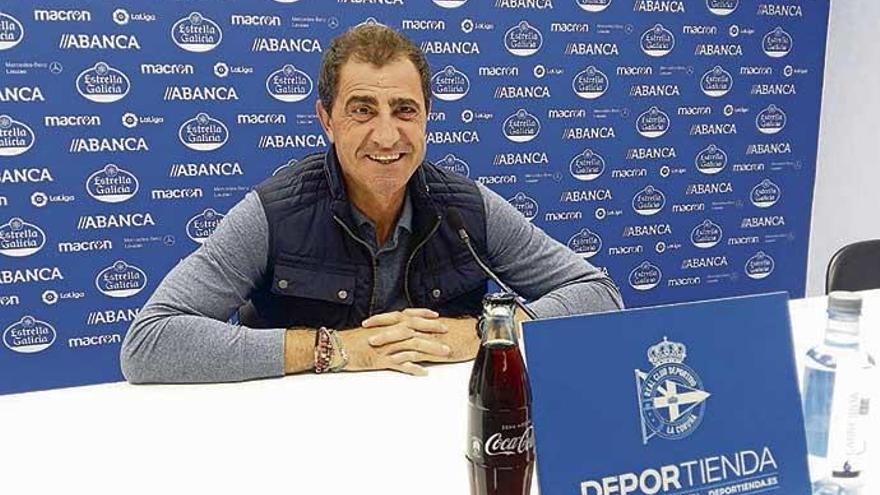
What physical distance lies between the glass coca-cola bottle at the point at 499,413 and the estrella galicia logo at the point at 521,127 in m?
2.14

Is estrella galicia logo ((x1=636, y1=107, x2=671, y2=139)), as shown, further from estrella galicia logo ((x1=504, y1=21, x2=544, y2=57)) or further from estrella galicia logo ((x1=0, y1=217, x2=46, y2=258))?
estrella galicia logo ((x1=0, y1=217, x2=46, y2=258))

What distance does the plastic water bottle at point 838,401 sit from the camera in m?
0.72

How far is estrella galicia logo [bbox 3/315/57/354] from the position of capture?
92.8 inches

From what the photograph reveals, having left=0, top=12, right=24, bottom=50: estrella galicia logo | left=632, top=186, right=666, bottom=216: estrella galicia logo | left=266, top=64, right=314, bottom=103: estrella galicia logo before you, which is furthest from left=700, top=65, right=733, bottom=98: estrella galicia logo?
left=0, top=12, right=24, bottom=50: estrella galicia logo

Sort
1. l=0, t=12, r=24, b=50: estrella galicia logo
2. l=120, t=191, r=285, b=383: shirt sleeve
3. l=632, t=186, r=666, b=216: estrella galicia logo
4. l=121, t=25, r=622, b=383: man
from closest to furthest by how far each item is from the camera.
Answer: l=120, t=191, r=285, b=383: shirt sleeve, l=121, t=25, r=622, b=383: man, l=0, t=12, r=24, b=50: estrella galicia logo, l=632, t=186, r=666, b=216: estrella galicia logo

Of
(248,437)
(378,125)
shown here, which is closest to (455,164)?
(378,125)

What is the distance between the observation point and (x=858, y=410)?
72cm

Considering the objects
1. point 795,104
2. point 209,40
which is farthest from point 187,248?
point 795,104

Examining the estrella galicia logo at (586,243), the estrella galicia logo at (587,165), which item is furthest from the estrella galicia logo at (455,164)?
the estrella galicia logo at (586,243)

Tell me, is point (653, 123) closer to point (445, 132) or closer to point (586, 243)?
point (586, 243)

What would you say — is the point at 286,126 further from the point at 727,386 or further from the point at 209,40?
the point at 727,386

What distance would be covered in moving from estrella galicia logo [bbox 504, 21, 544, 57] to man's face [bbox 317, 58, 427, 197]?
1.36 m

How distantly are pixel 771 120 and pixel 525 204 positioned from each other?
124cm

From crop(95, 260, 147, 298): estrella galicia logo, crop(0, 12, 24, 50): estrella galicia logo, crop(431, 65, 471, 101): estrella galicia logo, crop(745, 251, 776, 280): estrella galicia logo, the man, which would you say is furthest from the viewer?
crop(745, 251, 776, 280): estrella galicia logo
